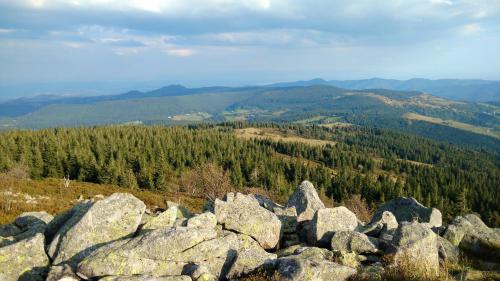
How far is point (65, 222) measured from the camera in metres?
17.8

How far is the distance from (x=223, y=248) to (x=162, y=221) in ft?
14.5

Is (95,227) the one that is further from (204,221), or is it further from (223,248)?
(223,248)

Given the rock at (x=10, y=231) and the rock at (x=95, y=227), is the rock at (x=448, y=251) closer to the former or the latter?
the rock at (x=95, y=227)

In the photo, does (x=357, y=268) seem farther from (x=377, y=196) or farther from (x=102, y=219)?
(x=377, y=196)

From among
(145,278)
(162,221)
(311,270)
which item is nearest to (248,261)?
(311,270)

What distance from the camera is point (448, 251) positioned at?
725 inches

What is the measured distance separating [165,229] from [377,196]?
400 ft

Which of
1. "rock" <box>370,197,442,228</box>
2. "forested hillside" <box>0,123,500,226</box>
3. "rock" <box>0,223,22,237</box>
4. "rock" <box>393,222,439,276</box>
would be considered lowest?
"forested hillside" <box>0,123,500,226</box>

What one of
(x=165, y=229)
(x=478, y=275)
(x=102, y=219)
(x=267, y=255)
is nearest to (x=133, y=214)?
(x=102, y=219)

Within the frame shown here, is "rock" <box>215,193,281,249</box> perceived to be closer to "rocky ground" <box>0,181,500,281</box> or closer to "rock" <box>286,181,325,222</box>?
"rocky ground" <box>0,181,500,281</box>

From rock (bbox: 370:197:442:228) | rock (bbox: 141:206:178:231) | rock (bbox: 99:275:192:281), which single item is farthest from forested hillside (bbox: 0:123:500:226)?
rock (bbox: 99:275:192:281)

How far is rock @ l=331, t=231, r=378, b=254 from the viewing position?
17.0 m

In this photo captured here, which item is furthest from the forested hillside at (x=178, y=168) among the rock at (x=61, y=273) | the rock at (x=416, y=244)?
the rock at (x=416, y=244)

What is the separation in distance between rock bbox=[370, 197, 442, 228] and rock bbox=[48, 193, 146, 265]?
1975 centimetres
